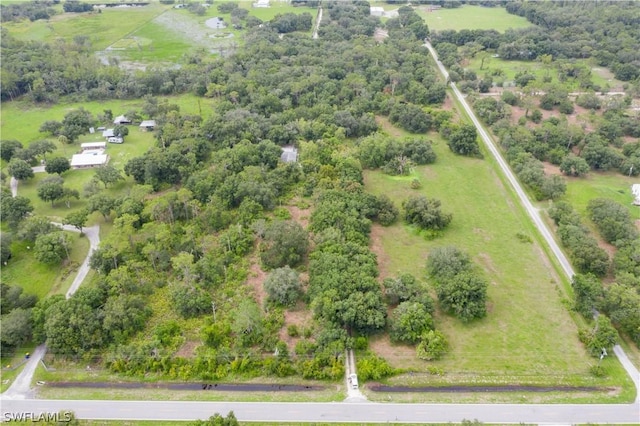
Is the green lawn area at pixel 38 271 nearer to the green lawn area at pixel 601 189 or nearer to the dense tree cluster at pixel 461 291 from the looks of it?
the dense tree cluster at pixel 461 291

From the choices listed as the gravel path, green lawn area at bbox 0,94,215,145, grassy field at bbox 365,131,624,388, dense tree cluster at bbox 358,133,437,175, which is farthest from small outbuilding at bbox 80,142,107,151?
grassy field at bbox 365,131,624,388

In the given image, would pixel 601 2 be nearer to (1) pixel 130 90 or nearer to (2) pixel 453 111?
(2) pixel 453 111

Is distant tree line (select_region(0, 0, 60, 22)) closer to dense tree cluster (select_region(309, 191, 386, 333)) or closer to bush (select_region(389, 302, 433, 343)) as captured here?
dense tree cluster (select_region(309, 191, 386, 333))

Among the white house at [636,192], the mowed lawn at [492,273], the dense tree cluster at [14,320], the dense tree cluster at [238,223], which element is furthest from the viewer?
the white house at [636,192]

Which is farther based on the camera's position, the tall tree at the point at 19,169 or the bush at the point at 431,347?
the tall tree at the point at 19,169

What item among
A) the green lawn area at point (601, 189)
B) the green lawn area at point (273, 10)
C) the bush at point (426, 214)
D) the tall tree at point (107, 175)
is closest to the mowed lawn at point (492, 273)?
the bush at point (426, 214)
